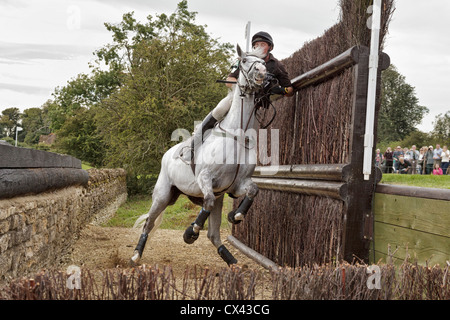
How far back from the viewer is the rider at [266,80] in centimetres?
531

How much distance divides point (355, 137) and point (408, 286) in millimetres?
1743

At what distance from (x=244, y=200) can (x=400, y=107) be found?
43676 millimetres

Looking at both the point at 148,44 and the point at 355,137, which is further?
the point at 148,44

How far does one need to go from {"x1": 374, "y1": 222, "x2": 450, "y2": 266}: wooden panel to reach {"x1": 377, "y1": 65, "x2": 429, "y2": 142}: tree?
3817 cm

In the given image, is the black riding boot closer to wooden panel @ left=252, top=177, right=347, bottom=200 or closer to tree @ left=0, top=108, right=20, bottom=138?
wooden panel @ left=252, top=177, right=347, bottom=200

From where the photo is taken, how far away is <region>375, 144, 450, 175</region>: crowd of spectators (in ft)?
46.8

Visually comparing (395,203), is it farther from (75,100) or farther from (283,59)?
(75,100)

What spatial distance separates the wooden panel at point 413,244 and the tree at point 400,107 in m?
38.2
